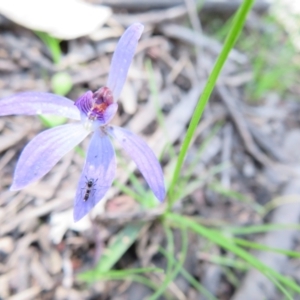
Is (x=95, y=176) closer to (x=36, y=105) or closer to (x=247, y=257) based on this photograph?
(x=36, y=105)

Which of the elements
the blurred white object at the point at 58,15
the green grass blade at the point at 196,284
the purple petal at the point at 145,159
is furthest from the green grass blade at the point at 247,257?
the blurred white object at the point at 58,15

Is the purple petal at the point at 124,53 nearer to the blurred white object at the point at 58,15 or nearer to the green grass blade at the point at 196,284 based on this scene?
the green grass blade at the point at 196,284

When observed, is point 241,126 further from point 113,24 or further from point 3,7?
point 3,7

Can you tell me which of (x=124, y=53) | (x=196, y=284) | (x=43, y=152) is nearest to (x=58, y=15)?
(x=124, y=53)

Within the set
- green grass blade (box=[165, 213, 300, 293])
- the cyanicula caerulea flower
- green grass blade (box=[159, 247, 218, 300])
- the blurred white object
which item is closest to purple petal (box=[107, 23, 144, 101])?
the cyanicula caerulea flower

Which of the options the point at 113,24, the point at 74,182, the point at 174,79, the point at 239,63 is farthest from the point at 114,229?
the point at 239,63
